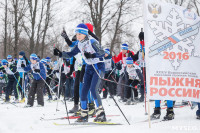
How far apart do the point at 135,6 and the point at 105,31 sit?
134 inches

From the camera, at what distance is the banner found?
4105mm

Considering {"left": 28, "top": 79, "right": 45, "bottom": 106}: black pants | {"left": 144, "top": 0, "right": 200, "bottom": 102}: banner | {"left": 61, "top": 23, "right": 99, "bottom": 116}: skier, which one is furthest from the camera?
{"left": 28, "top": 79, "right": 45, "bottom": 106}: black pants

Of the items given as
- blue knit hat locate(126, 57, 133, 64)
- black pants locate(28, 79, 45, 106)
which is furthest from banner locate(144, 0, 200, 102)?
black pants locate(28, 79, 45, 106)

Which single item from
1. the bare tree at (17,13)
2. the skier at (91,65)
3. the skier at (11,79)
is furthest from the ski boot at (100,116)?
the bare tree at (17,13)

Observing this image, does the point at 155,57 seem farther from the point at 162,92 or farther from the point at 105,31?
the point at 105,31

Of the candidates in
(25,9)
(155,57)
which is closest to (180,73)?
(155,57)

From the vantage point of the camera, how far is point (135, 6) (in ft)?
70.6

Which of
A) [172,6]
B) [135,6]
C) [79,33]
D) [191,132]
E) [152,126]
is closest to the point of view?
[191,132]

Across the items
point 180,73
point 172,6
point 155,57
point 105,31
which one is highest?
point 105,31

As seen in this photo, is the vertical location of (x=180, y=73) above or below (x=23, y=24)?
below

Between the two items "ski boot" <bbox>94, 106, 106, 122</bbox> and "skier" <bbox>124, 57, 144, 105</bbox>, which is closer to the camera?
"ski boot" <bbox>94, 106, 106, 122</bbox>

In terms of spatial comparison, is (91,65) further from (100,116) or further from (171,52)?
(171,52)

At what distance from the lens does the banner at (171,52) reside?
4105 mm

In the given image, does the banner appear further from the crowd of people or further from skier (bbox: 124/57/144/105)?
skier (bbox: 124/57/144/105)
